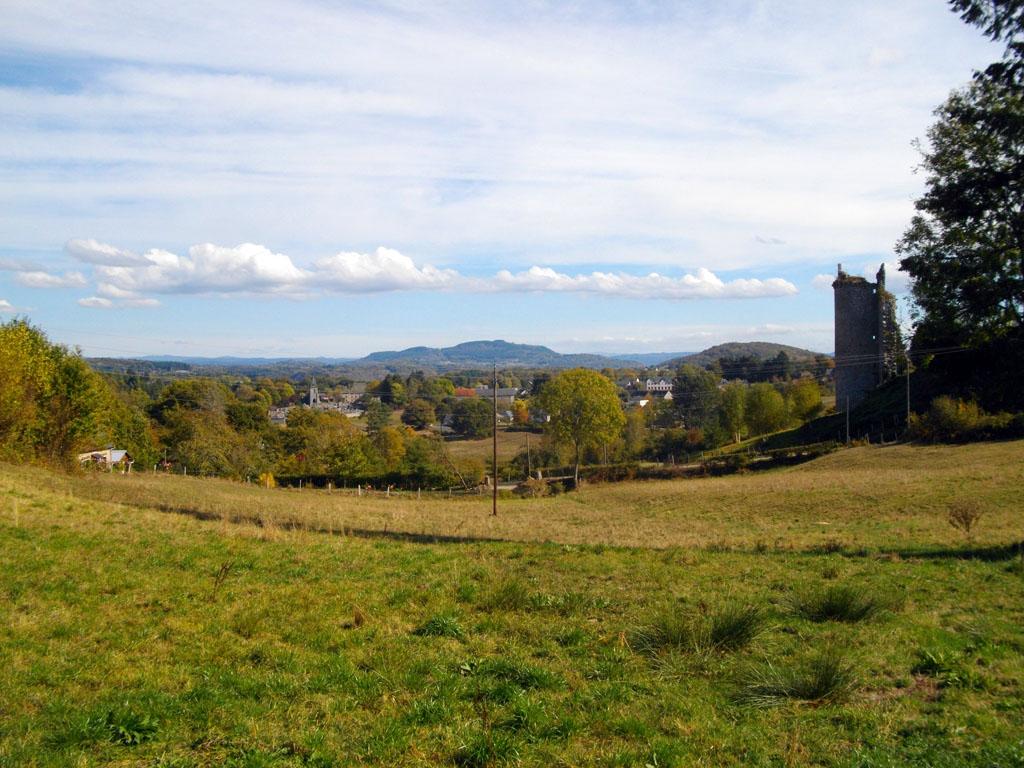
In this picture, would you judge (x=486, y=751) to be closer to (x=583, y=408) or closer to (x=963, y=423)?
(x=963, y=423)

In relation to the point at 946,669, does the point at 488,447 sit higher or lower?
lower

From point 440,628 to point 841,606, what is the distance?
493 cm

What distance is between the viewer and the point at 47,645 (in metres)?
7.25

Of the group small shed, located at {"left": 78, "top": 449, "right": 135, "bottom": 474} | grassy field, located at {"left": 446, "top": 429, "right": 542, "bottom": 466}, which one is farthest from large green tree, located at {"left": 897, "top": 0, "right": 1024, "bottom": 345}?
grassy field, located at {"left": 446, "top": 429, "right": 542, "bottom": 466}

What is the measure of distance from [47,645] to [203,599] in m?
2.34

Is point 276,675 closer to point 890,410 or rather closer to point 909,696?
point 909,696

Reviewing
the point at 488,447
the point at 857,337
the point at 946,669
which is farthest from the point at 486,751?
the point at 488,447

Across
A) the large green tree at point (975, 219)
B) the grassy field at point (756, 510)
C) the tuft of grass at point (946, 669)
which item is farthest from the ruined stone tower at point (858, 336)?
the tuft of grass at point (946, 669)

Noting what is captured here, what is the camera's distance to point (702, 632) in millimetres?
7941

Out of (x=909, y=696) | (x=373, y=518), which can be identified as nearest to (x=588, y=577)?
(x=909, y=696)

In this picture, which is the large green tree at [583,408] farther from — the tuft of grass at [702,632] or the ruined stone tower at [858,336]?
the tuft of grass at [702,632]

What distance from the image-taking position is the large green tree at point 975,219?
14.5 m

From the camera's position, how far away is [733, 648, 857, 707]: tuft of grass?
6.38 m

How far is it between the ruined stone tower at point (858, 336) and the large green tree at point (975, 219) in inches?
2213
